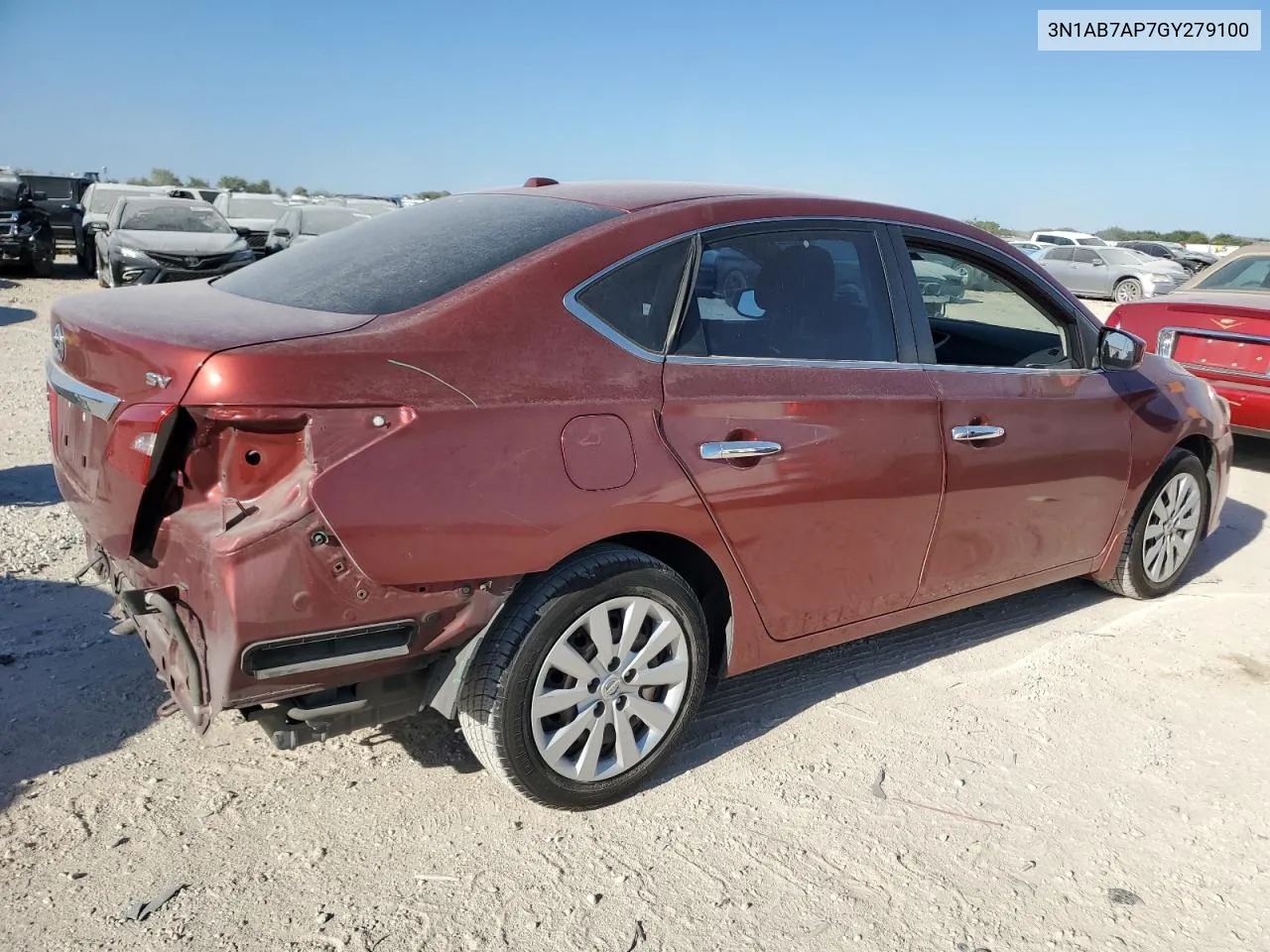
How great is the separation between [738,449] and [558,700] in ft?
2.84

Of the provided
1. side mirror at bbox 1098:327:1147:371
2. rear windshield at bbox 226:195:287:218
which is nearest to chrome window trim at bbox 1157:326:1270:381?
side mirror at bbox 1098:327:1147:371

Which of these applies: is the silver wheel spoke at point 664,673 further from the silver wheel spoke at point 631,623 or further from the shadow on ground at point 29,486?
the shadow on ground at point 29,486

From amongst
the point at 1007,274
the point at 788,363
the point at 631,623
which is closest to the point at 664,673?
the point at 631,623

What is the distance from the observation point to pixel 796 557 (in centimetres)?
322

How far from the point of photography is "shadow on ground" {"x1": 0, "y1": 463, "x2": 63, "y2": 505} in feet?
17.7

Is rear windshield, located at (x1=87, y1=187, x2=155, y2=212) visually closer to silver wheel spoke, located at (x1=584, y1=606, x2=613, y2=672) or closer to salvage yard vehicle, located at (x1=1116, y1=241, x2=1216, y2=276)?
silver wheel spoke, located at (x1=584, y1=606, x2=613, y2=672)

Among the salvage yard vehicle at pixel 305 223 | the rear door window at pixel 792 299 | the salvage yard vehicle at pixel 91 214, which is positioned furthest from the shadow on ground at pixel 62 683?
the salvage yard vehicle at pixel 91 214

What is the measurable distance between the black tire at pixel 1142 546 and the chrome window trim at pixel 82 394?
13.0ft

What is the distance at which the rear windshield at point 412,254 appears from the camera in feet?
9.16

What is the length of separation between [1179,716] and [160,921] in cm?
332

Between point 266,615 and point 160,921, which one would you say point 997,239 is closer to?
point 266,615

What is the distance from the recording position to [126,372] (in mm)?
2510

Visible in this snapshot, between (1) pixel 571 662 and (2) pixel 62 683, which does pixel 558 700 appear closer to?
(1) pixel 571 662

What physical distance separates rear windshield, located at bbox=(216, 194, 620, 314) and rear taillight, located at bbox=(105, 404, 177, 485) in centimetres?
52
